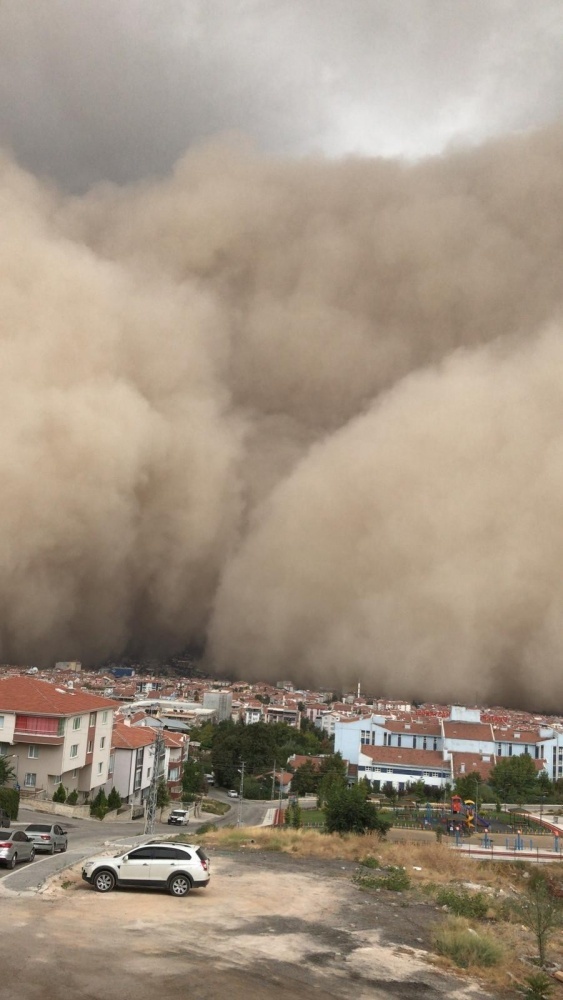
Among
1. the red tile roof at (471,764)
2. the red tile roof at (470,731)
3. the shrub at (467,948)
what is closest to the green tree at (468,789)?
the red tile roof at (471,764)

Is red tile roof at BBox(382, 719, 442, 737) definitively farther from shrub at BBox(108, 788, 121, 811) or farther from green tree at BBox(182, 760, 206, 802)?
shrub at BBox(108, 788, 121, 811)

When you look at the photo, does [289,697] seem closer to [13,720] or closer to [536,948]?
[13,720]

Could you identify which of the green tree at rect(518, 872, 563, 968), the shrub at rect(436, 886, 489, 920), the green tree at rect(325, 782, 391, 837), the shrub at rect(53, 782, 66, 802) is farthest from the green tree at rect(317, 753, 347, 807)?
the green tree at rect(518, 872, 563, 968)

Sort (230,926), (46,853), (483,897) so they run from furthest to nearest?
(46,853), (483,897), (230,926)

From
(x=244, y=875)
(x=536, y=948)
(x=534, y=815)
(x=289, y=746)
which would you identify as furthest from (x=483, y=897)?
(x=289, y=746)

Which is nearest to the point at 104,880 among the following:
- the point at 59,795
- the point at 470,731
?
the point at 59,795

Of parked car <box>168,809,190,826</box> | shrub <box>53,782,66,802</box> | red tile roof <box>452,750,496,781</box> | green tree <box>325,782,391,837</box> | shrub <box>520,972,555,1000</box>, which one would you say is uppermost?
red tile roof <box>452,750,496,781</box>
